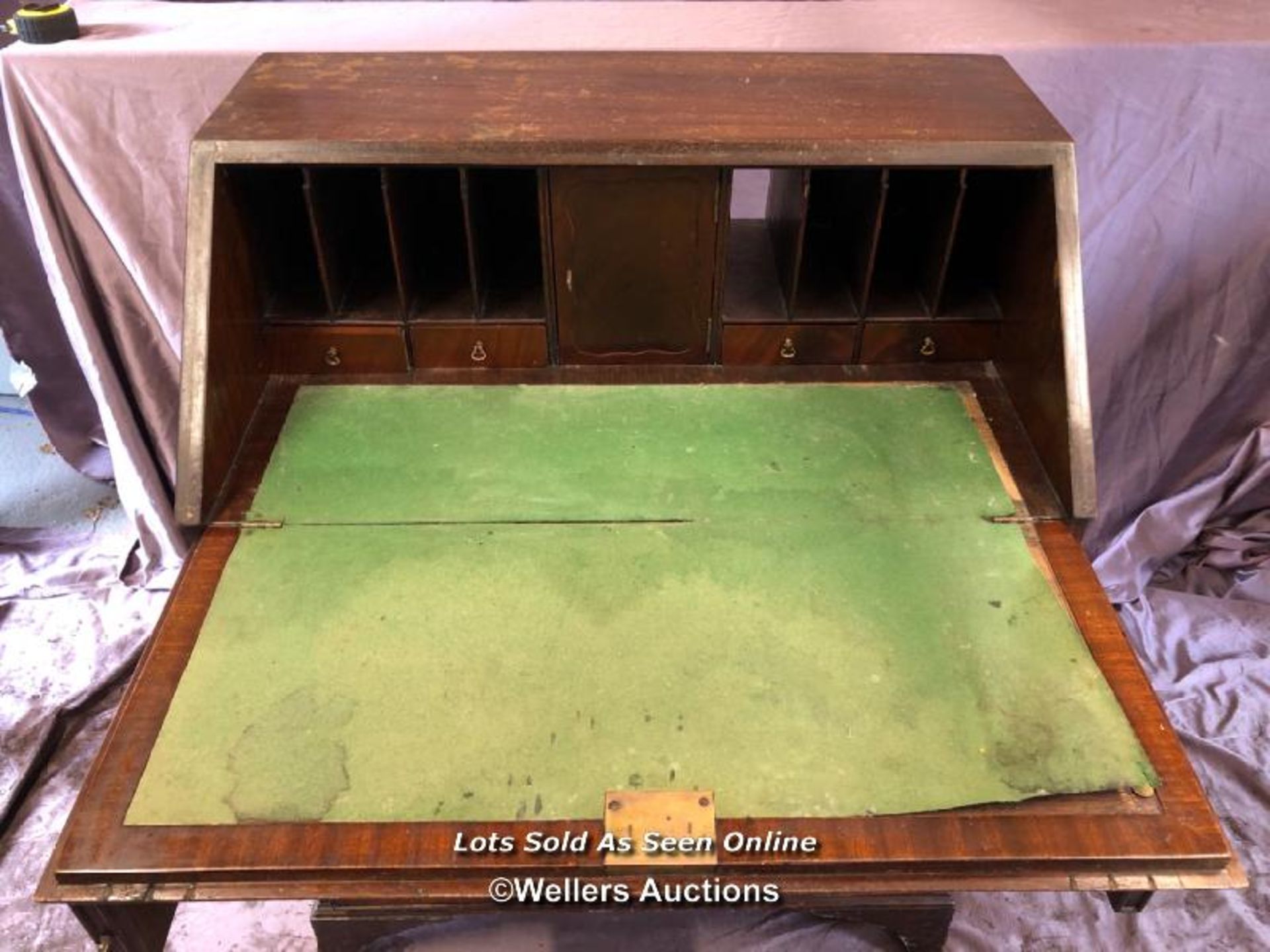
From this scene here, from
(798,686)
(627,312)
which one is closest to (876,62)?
→ (627,312)

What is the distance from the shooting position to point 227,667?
42.0 inches

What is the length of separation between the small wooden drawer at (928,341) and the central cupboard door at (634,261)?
245mm

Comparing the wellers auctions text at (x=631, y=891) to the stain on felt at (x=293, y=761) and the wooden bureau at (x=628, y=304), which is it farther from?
the stain on felt at (x=293, y=761)

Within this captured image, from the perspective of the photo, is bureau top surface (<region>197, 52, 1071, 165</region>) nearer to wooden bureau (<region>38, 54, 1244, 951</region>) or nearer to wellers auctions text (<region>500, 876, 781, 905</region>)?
wooden bureau (<region>38, 54, 1244, 951</region>)

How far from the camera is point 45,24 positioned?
1650 mm

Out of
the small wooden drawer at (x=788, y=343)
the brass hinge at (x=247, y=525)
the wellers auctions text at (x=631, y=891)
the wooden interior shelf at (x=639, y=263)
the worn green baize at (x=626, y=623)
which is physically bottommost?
Result: the wellers auctions text at (x=631, y=891)

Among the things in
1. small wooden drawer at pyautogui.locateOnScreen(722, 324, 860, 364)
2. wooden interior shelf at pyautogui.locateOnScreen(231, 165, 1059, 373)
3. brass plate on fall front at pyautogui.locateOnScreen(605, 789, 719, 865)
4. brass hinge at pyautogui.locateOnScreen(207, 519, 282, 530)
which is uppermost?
wooden interior shelf at pyautogui.locateOnScreen(231, 165, 1059, 373)

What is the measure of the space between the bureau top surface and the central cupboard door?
0.20 ft

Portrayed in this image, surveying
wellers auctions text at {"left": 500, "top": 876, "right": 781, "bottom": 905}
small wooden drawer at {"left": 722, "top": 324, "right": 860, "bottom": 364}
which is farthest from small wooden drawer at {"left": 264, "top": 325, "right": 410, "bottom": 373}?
wellers auctions text at {"left": 500, "top": 876, "right": 781, "bottom": 905}

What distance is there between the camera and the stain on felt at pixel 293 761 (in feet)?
3.12

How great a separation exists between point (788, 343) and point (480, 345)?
0.44m

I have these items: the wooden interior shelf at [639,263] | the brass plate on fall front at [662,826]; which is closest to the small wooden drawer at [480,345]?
the wooden interior shelf at [639,263]

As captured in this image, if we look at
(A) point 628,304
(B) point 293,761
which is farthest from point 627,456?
(B) point 293,761

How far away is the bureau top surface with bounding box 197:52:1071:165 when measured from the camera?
1232mm
